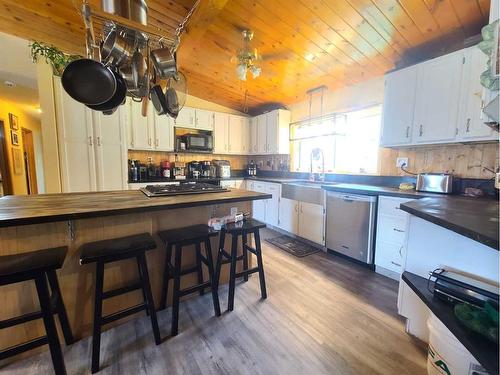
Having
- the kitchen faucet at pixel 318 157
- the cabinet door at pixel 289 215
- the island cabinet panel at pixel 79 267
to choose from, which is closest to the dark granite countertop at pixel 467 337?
the island cabinet panel at pixel 79 267

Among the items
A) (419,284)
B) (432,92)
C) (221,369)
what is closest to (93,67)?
(221,369)

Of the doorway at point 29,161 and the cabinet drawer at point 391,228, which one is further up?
the doorway at point 29,161

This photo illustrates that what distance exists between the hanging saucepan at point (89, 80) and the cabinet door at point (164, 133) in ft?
7.20

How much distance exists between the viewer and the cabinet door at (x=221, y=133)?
4211 mm

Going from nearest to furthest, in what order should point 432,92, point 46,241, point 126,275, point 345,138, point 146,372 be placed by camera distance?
point 146,372
point 46,241
point 126,275
point 432,92
point 345,138

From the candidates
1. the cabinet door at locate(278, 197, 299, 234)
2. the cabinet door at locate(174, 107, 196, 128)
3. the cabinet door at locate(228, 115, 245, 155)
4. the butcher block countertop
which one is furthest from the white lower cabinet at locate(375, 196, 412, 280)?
the cabinet door at locate(174, 107, 196, 128)

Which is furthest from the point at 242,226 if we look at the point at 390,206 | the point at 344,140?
the point at 344,140

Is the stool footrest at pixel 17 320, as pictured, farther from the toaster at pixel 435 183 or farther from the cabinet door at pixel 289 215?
the toaster at pixel 435 183

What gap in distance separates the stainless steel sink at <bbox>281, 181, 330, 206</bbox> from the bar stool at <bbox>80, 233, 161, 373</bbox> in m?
2.19

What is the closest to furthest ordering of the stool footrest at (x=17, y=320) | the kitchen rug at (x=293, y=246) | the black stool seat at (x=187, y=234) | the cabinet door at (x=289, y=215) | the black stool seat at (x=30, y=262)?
the black stool seat at (x=30, y=262) → the stool footrest at (x=17, y=320) → the black stool seat at (x=187, y=234) → the kitchen rug at (x=293, y=246) → the cabinet door at (x=289, y=215)

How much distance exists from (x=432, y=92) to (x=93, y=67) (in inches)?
115

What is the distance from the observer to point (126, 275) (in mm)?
1571

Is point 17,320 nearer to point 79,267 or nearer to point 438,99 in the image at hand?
point 79,267

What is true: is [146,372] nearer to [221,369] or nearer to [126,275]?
[221,369]
